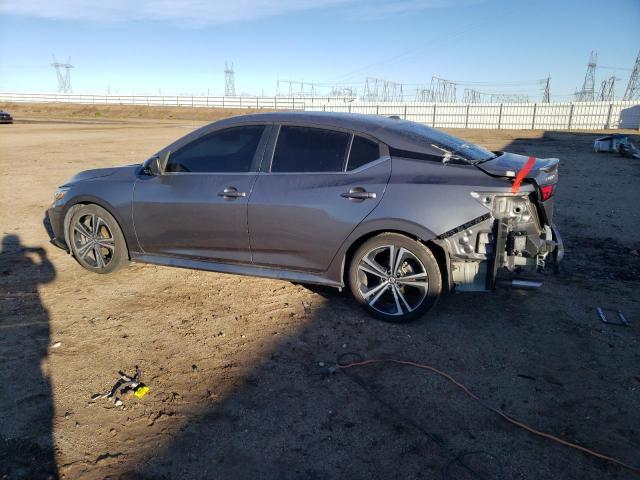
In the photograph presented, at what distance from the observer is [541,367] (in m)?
3.48

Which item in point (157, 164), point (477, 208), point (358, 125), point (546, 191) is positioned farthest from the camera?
point (157, 164)

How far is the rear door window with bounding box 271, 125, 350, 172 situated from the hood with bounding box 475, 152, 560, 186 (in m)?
1.17

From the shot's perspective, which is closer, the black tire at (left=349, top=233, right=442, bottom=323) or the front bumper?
the black tire at (left=349, top=233, right=442, bottom=323)

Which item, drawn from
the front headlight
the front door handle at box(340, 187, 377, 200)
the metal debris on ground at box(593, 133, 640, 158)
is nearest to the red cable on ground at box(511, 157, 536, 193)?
the front door handle at box(340, 187, 377, 200)

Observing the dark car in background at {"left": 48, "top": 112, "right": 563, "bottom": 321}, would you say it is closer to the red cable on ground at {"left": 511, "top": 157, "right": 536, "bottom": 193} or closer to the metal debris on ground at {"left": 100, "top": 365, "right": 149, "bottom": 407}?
the red cable on ground at {"left": 511, "top": 157, "right": 536, "bottom": 193}

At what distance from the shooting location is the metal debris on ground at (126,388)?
3.09m

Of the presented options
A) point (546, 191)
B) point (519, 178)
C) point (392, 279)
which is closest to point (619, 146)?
point (546, 191)

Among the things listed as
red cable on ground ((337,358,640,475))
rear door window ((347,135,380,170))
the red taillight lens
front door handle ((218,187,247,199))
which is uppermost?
rear door window ((347,135,380,170))

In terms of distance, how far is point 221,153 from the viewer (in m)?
4.59

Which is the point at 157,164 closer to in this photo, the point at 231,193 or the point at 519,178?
the point at 231,193

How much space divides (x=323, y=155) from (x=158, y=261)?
2073mm

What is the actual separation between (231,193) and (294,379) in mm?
1870

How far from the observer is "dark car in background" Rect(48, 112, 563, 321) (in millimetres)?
3799

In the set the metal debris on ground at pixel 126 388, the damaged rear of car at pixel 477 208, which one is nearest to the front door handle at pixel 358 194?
the damaged rear of car at pixel 477 208
